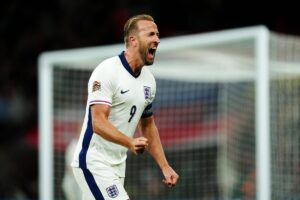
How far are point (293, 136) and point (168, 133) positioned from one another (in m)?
2.03

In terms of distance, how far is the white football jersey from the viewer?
5.35 m

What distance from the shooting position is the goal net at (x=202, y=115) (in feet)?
29.5

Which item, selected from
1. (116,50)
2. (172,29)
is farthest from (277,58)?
(172,29)

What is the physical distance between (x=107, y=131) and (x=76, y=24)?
1072 centimetres

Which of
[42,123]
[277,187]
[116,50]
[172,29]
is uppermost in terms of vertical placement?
[172,29]

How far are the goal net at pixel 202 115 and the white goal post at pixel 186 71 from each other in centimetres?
1

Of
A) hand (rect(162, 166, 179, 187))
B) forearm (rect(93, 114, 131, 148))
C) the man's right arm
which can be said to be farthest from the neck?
hand (rect(162, 166, 179, 187))

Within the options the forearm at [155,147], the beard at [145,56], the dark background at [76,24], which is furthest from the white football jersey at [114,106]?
the dark background at [76,24]

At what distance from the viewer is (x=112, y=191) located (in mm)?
5336

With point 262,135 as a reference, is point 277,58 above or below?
above

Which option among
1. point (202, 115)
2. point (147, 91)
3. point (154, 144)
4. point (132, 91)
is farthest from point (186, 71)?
point (132, 91)

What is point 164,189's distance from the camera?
441 inches

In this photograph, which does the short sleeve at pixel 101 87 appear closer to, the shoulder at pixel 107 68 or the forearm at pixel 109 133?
the shoulder at pixel 107 68

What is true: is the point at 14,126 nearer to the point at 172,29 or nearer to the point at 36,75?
the point at 36,75
